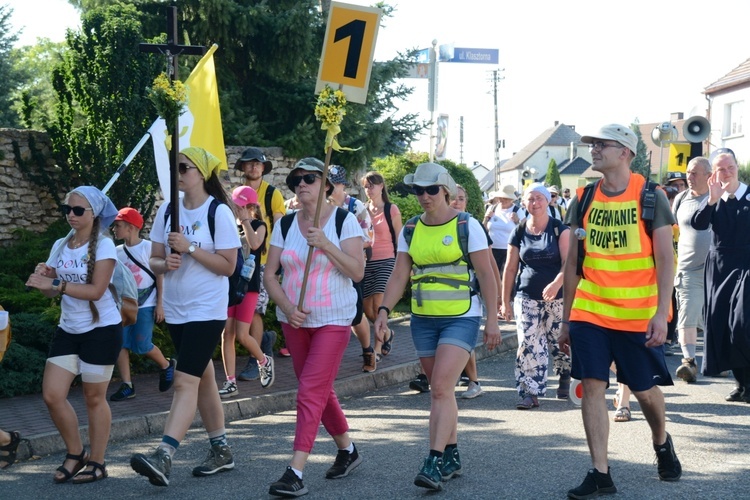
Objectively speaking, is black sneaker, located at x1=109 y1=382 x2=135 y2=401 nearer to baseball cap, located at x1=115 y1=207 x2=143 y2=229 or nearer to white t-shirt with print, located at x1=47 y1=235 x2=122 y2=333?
baseball cap, located at x1=115 y1=207 x2=143 y2=229

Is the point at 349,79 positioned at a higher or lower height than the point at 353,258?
higher

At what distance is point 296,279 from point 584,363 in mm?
1729

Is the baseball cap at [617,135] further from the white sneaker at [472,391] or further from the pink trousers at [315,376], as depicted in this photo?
the white sneaker at [472,391]

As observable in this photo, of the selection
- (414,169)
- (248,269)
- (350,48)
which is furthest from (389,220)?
(414,169)

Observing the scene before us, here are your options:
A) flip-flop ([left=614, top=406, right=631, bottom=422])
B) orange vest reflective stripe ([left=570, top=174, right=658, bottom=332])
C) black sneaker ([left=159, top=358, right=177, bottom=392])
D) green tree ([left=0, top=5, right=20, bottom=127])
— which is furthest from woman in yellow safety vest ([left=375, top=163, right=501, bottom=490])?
green tree ([left=0, top=5, right=20, bottom=127])

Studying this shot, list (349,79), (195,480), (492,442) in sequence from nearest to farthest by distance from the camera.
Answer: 1. (195,480)
2. (349,79)
3. (492,442)

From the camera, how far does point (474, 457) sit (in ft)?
22.0

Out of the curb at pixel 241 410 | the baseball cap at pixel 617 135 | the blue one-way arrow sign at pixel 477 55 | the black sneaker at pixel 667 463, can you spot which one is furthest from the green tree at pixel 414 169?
the black sneaker at pixel 667 463

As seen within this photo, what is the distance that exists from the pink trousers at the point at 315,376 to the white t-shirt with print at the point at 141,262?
120 inches

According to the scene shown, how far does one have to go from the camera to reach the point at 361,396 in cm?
963

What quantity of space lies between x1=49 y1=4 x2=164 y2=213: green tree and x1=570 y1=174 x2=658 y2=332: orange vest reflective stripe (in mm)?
8729

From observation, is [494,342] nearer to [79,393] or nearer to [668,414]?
[668,414]

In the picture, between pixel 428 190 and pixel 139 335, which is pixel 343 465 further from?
pixel 139 335

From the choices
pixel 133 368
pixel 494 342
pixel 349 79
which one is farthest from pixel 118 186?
pixel 494 342
